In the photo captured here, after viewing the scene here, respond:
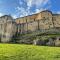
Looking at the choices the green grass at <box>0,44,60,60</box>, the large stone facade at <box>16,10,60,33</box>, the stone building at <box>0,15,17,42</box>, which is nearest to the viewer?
the green grass at <box>0,44,60,60</box>

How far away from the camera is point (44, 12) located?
219 feet

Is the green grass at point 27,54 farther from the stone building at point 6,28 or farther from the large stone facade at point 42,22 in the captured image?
the large stone facade at point 42,22

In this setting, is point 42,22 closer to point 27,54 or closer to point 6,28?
point 6,28

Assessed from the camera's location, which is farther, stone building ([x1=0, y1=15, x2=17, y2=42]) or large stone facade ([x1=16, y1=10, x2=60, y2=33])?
large stone facade ([x1=16, y1=10, x2=60, y2=33])

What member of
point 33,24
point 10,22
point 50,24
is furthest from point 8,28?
point 50,24

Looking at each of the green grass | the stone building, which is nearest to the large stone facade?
the stone building

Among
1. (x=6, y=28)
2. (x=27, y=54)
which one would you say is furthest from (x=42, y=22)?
(x=27, y=54)

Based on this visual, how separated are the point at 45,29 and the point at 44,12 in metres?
8.82

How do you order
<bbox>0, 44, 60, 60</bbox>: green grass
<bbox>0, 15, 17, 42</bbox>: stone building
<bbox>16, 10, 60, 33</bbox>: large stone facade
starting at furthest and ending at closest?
1. <bbox>16, 10, 60, 33</bbox>: large stone facade
2. <bbox>0, 15, 17, 42</bbox>: stone building
3. <bbox>0, 44, 60, 60</bbox>: green grass

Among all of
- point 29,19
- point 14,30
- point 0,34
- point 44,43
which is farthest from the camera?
point 29,19

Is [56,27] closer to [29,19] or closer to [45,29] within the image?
[45,29]

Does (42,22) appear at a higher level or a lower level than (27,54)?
higher

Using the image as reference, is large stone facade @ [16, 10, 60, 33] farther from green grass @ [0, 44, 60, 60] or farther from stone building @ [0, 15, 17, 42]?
green grass @ [0, 44, 60, 60]

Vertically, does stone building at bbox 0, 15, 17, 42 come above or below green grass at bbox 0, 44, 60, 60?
above
